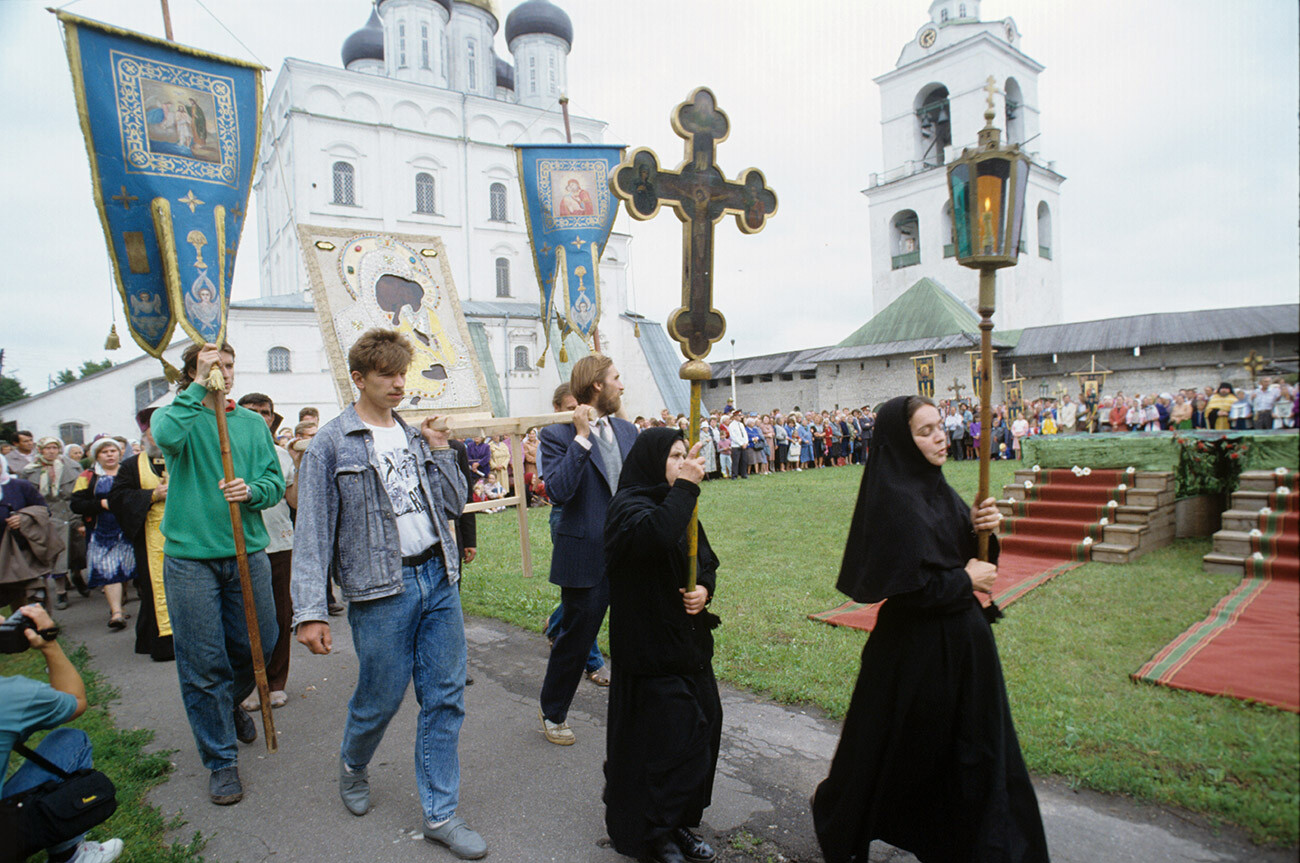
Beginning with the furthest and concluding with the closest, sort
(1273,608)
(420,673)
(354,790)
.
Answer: (354,790), (420,673), (1273,608)

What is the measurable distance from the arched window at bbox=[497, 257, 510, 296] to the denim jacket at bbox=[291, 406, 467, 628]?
36.4 m

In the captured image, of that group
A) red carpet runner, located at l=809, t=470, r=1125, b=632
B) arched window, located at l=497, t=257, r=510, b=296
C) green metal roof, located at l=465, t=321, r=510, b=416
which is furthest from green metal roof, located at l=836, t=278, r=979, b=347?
arched window, located at l=497, t=257, r=510, b=296

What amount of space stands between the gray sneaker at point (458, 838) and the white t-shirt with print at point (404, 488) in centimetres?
111

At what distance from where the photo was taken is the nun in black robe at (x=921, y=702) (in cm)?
252

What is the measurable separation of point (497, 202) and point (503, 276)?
386 cm

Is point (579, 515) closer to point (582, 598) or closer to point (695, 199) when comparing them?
point (582, 598)

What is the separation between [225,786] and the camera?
3492 millimetres

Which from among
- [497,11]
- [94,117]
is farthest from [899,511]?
[497,11]

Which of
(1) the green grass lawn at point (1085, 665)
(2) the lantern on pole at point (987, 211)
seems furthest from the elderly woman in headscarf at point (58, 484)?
(2) the lantern on pole at point (987, 211)

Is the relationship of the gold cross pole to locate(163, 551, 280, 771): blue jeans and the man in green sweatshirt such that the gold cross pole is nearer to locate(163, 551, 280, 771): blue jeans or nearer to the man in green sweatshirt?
the man in green sweatshirt

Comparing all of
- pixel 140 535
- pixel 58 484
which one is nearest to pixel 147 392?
pixel 58 484

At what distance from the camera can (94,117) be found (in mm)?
3803

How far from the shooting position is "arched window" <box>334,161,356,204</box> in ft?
111

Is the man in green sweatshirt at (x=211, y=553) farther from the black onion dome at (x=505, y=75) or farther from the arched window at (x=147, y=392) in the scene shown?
the black onion dome at (x=505, y=75)
